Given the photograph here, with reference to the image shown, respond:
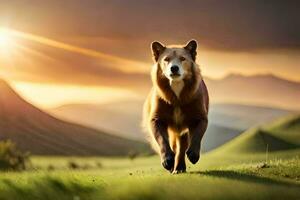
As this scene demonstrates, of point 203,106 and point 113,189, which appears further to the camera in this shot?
point 203,106

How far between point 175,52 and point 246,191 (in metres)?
2.56

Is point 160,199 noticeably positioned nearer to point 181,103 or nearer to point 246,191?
point 246,191

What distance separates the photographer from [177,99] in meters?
11.6

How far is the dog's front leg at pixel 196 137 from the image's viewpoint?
11008mm

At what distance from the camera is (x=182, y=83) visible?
1151 cm

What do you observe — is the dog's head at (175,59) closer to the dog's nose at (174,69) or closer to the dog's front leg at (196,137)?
the dog's nose at (174,69)

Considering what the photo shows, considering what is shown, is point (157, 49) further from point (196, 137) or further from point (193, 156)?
point (193, 156)

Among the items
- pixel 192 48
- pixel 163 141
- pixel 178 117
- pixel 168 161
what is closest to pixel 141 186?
pixel 168 161

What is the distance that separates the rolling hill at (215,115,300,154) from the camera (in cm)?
2124

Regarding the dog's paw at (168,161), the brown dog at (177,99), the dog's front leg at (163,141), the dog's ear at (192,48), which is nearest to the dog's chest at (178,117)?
the brown dog at (177,99)

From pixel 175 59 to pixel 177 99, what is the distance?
0.70 m

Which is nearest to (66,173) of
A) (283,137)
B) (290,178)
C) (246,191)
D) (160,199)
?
(160,199)

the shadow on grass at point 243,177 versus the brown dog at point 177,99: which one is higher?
the brown dog at point 177,99

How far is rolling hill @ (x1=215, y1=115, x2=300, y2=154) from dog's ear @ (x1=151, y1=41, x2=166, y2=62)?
9.58 metres
